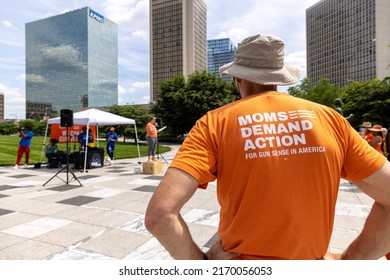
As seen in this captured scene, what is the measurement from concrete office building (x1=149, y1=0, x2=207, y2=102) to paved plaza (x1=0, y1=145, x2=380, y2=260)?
113492 millimetres

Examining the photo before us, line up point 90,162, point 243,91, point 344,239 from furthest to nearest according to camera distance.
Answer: point 90,162 < point 344,239 < point 243,91

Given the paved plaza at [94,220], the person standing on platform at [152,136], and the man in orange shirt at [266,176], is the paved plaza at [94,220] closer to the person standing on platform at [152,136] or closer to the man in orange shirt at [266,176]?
the man in orange shirt at [266,176]

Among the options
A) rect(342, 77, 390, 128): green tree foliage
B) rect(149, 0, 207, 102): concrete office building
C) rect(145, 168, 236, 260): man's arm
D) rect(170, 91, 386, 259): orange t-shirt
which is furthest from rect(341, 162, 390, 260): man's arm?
rect(149, 0, 207, 102): concrete office building

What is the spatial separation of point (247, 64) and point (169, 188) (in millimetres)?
592

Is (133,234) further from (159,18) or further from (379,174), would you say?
(159,18)

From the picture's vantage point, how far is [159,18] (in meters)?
128

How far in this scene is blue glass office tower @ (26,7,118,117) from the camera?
14775cm

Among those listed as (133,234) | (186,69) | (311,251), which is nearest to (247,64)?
(311,251)

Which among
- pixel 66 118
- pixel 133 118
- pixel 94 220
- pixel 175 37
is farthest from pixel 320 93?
pixel 175 37

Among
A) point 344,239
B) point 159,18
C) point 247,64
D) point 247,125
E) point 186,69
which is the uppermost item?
point 159,18

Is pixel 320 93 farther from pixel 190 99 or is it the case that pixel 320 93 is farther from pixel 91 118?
pixel 91 118

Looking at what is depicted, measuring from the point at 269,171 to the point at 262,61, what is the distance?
0.45 meters

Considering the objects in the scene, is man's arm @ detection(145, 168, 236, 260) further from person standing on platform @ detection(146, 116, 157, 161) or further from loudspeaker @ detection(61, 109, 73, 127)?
person standing on platform @ detection(146, 116, 157, 161)

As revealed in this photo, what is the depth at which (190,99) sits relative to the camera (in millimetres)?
35250
